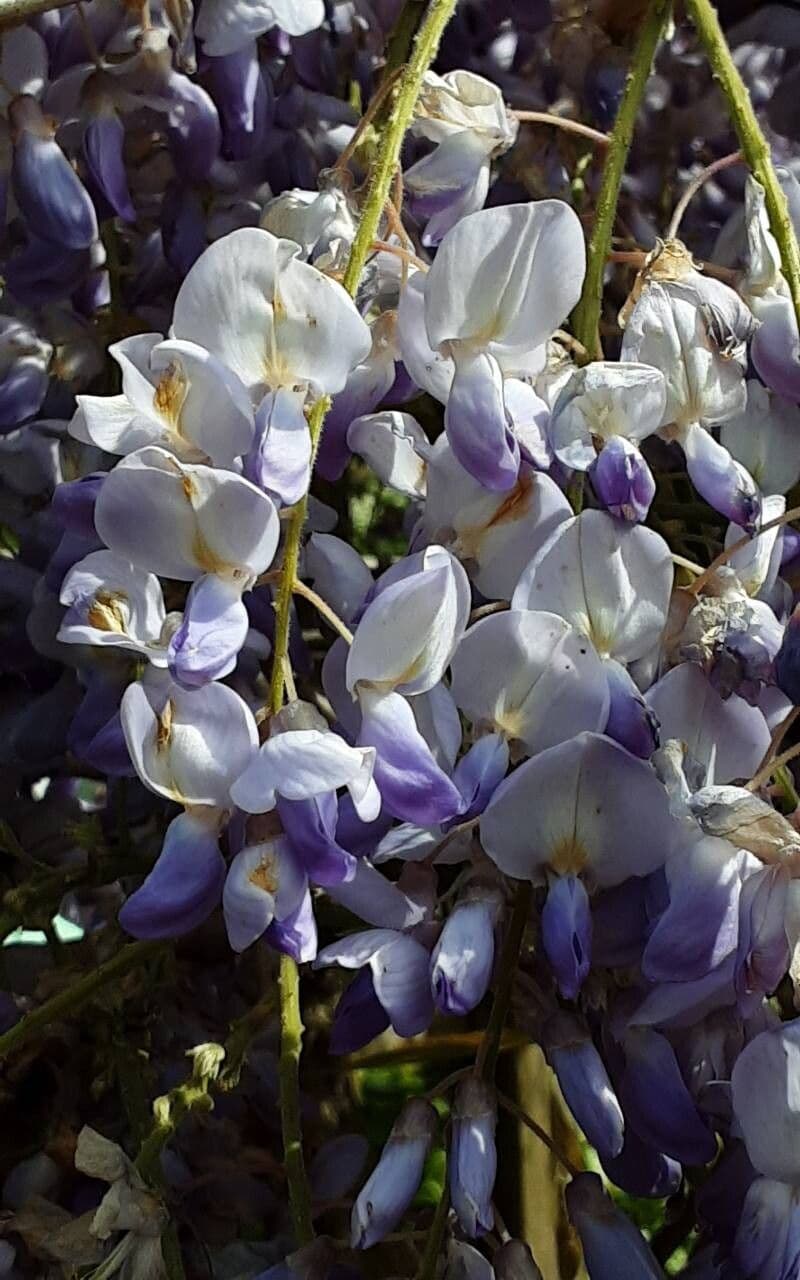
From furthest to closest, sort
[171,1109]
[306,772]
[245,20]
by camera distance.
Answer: [245,20], [171,1109], [306,772]

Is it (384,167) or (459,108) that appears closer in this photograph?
(384,167)

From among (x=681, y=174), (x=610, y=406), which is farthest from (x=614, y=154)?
(x=681, y=174)

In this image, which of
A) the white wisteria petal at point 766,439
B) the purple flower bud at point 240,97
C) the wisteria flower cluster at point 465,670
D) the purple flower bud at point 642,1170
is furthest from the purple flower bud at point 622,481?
the purple flower bud at point 240,97

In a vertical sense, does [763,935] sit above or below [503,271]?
below

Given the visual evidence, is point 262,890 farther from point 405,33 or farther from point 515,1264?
point 405,33

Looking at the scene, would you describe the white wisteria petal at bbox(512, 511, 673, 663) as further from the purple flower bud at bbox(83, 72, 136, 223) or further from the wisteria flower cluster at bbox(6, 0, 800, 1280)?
the purple flower bud at bbox(83, 72, 136, 223)

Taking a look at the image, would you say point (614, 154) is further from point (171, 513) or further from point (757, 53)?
point (757, 53)

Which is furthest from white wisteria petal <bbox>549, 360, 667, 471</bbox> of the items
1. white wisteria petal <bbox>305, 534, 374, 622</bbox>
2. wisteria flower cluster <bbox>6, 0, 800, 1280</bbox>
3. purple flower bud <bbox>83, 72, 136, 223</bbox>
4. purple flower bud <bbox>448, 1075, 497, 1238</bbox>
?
purple flower bud <bbox>83, 72, 136, 223</bbox>

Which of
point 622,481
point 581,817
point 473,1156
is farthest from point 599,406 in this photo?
point 473,1156

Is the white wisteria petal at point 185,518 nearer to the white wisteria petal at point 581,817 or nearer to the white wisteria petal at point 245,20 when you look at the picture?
the white wisteria petal at point 581,817
